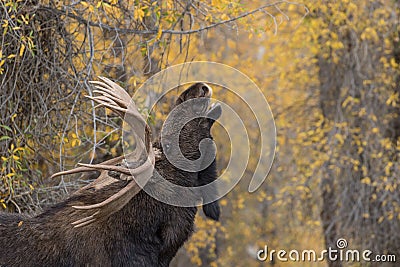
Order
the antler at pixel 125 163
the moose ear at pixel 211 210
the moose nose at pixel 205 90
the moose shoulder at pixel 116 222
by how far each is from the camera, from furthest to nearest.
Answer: the moose ear at pixel 211 210, the moose nose at pixel 205 90, the moose shoulder at pixel 116 222, the antler at pixel 125 163

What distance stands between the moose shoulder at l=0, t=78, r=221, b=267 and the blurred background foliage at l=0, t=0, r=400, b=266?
105 cm

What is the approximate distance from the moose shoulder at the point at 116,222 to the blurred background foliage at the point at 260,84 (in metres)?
1.05

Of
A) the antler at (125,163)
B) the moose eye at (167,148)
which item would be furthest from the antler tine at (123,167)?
the moose eye at (167,148)

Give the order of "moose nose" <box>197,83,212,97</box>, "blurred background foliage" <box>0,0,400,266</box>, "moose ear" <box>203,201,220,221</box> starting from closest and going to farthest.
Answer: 1. "moose nose" <box>197,83,212,97</box>
2. "moose ear" <box>203,201,220,221</box>
3. "blurred background foliage" <box>0,0,400,266</box>

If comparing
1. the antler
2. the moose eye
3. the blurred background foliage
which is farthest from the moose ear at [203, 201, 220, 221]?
the blurred background foliage

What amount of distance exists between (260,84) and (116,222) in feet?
27.9

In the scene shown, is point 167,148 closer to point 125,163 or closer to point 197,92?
point 125,163

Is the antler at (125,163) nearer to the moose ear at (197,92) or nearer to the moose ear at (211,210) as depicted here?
the moose ear at (197,92)

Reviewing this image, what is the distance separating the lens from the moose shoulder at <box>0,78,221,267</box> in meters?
4.87

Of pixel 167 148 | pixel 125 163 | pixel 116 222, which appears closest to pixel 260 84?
pixel 167 148

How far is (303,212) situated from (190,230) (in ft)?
23.2

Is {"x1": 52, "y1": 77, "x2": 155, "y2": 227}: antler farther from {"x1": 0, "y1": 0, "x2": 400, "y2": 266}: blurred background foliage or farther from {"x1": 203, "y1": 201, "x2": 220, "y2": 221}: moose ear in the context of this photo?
{"x1": 0, "y1": 0, "x2": 400, "y2": 266}: blurred background foliage

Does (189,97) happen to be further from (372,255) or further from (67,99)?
(372,255)

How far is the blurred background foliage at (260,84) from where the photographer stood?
653 cm
